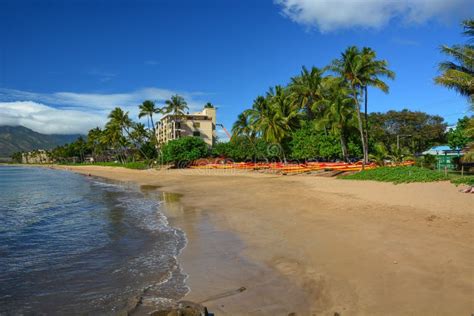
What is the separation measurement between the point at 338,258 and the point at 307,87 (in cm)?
3913

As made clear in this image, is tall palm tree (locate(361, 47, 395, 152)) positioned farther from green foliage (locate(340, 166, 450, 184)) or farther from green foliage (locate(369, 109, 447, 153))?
green foliage (locate(369, 109, 447, 153))

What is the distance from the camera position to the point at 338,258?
7.13m

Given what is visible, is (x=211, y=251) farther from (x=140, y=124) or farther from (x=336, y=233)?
(x=140, y=124)

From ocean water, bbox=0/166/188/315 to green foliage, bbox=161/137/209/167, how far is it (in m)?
41.8

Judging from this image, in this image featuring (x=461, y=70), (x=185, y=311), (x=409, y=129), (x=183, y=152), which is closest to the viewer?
(x=185, y=311)

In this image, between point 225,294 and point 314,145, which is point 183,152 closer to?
point 314,145

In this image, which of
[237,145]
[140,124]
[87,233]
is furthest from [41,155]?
[87,233]

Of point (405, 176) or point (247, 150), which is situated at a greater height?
point (247, 150)

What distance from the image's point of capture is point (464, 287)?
5223 millimetres

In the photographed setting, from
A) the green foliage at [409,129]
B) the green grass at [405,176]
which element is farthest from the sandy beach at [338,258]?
the green foliage at [409,129]

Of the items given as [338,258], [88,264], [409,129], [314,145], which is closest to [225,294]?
[338,258]

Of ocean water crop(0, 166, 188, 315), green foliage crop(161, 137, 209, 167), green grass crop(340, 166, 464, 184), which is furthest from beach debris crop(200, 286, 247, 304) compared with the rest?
green foliage crop(161, 137, 209, 167)

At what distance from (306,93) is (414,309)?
42154mm

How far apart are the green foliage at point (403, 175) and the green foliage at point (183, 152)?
36.0m
